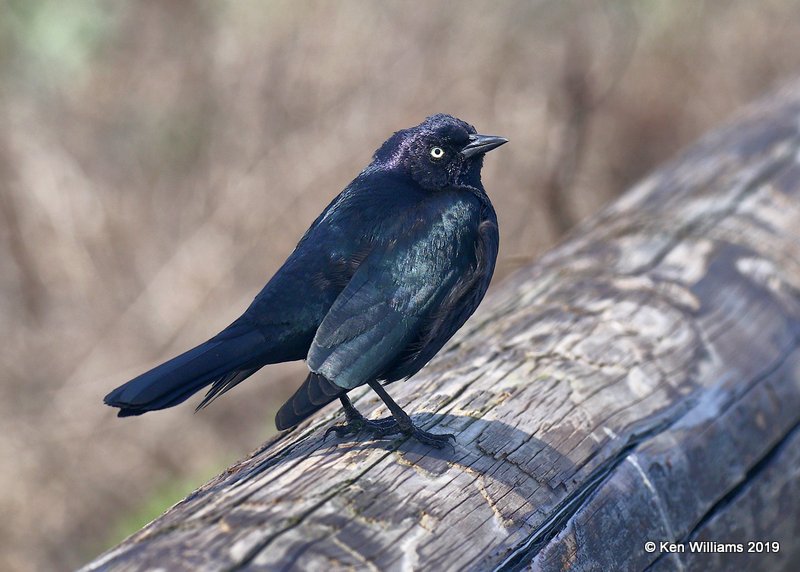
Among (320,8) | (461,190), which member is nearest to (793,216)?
(461,190)

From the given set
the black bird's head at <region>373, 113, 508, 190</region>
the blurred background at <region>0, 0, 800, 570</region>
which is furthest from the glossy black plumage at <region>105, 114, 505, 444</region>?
the blurred background at <region>0, 0, 800, 570</region>

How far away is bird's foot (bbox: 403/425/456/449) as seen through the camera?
7.73 ft

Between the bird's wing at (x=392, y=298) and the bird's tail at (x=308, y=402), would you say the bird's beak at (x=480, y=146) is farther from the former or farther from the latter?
the bird's tail at (x=308, y=402)

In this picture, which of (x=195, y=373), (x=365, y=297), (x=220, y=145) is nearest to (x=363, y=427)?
(x=365, y=297)

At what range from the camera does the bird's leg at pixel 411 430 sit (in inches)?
92.9

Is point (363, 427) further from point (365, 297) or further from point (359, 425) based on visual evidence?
point (365, 297)

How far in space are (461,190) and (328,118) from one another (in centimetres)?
371

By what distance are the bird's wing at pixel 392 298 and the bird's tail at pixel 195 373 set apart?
167 millimetres

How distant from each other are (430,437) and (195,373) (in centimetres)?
58

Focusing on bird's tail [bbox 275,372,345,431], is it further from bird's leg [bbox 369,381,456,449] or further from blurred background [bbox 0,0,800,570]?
blurred background [bbox 0,0,800,570]

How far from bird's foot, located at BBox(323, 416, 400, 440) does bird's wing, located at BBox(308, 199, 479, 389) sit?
0.45ft

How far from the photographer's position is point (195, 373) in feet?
7.38

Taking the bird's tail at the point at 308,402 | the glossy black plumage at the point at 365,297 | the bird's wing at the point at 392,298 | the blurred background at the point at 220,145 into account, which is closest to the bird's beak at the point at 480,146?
the glossy black plumage at the point at 365,297

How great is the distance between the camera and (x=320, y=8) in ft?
21.8
